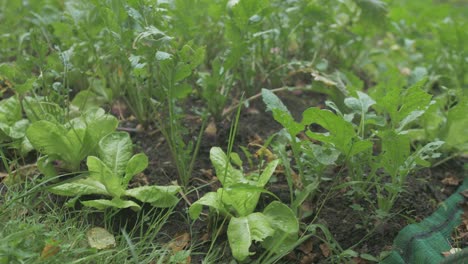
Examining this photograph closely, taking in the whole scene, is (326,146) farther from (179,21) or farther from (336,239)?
(179,21)

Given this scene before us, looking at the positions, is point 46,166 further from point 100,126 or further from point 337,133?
point 337,133

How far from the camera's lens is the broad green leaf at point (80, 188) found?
6.08 feet

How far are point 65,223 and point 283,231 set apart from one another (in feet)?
2.48

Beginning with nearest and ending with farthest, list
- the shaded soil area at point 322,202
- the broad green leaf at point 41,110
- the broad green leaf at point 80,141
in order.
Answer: the shaded soil area at point 322,202 < the broad green leaf at point 80,141 < the broad green leaf at point 41,110

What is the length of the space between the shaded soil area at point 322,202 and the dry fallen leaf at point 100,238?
0.23 metres

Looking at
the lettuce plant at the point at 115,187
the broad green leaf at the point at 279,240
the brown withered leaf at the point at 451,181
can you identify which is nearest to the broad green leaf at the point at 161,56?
the lettuce plant at the point at 115,187

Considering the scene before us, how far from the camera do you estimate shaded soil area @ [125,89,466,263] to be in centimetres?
188

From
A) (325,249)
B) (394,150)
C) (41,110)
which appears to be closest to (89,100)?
(41,110)

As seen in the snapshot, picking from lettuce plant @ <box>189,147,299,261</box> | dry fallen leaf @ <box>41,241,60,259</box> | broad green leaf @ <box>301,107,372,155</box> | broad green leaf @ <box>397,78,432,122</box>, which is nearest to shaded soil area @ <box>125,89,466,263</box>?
lettuce plant @ <box>189,147,299,261</box>

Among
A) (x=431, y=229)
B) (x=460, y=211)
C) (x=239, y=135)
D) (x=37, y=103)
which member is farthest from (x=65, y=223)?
(x=460, y=211)

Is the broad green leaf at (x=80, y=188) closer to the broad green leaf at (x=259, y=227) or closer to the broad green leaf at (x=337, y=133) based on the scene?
the broad green leaf at (x=259, y=227)

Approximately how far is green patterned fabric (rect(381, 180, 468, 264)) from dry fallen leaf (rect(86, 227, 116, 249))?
3.02ft

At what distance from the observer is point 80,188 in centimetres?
188

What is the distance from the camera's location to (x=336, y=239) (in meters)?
1.89
